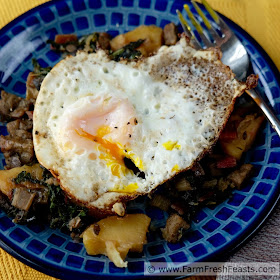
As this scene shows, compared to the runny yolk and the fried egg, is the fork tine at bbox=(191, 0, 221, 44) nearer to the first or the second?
the fried egg

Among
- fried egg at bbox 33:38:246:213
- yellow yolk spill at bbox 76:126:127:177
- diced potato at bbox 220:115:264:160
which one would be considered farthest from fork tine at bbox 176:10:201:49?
yellow yolk spill at bbox 76:126:127:177

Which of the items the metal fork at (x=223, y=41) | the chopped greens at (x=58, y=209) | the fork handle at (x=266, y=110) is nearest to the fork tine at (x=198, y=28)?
the metal fork at (x=223, y=41)

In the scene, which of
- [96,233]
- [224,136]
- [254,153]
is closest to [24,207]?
[96,233]

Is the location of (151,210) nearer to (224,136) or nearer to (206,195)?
(206,195)

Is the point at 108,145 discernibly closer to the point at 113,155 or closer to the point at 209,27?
the point at 113,155

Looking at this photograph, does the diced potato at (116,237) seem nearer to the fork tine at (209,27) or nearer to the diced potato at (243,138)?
the diced potato at (243,138)
